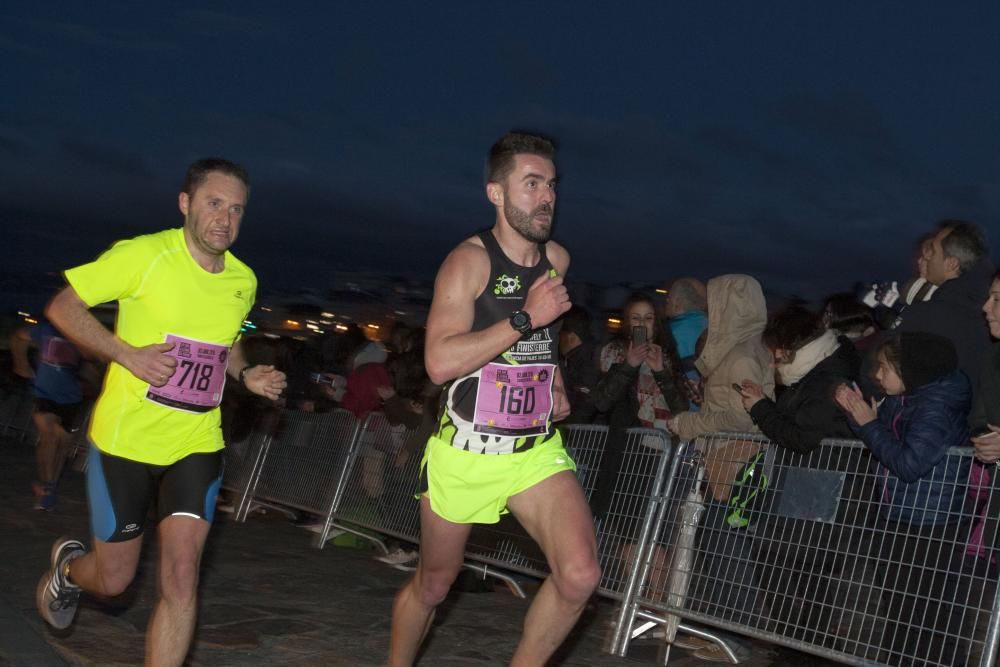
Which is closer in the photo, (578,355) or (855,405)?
(855,405)

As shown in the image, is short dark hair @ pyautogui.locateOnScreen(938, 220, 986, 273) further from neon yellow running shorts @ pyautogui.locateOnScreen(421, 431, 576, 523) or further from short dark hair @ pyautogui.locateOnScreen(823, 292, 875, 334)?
neon yellow running shorts @ pyautogui.locateOnScreen(421, 431, 576, 523)

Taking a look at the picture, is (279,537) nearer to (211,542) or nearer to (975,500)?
(211,542)

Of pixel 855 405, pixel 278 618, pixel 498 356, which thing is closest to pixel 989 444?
pixel 855 405

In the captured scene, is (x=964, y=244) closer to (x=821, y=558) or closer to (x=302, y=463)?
(x=821, y=558)

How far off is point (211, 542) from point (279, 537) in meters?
0.84

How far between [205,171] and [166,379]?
0.93 meters

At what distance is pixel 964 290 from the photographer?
604 centimetres

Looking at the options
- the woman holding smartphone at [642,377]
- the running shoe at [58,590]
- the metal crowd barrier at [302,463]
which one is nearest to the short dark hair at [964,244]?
the woman holding smartphone at [642,377]

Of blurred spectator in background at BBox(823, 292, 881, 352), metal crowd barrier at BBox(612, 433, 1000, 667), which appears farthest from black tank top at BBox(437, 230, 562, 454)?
blurred spectator in background at BBox(823, 292, 881, 352)

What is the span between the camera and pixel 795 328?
6.20 meters

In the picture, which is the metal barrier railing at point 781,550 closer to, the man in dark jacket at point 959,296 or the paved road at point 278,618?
the paved road at point 278,618

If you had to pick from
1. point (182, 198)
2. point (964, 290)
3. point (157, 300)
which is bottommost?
point (157, 300)

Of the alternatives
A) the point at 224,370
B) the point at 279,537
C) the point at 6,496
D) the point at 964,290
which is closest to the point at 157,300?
the point at 224,370

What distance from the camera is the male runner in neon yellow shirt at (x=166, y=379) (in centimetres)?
446
